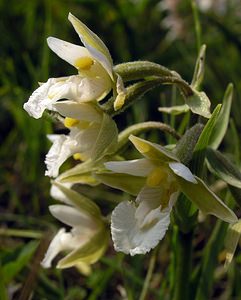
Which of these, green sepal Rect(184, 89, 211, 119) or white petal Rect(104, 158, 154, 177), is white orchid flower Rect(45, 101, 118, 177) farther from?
green sepal Rect(184, 89, 211, 119)

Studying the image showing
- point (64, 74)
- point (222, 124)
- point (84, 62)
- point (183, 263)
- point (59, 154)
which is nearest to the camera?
point (84, 62)

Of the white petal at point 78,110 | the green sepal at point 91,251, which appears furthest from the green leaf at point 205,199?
the green sepal at point 91,251

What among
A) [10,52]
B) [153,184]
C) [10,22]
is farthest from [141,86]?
[10,22]

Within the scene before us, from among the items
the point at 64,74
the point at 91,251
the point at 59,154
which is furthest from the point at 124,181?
the point at 64,74

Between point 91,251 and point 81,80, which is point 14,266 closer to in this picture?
point 91,251

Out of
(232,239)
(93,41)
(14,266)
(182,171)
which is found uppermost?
(93,41)

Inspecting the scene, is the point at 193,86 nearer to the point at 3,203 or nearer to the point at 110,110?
the point at 110,110
